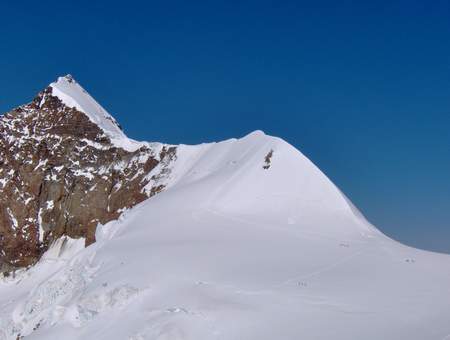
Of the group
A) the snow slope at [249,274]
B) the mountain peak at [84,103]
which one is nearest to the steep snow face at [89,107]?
the mountain peak at [84,103]

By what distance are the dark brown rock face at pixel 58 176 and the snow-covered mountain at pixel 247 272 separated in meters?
11.4

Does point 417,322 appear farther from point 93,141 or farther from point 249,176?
point 93,141

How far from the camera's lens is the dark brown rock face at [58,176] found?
45906 mm

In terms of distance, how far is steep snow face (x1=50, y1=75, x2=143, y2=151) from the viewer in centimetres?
5044

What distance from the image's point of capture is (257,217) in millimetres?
26062

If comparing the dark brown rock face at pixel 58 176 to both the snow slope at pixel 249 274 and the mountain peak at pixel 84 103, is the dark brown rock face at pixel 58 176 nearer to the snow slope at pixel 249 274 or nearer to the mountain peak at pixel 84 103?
the mountain peak at pixel 84 103

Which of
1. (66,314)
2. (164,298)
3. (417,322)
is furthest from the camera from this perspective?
(66,314)

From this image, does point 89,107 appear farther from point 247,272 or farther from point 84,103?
point 247,272

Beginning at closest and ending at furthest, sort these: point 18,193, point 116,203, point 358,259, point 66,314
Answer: point 66,314 → point 358,259 → point 116,203 → point 18,193

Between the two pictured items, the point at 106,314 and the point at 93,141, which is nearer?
the point at 106,314

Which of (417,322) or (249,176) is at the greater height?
(249,176)

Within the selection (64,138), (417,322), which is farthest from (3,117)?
(417,322)

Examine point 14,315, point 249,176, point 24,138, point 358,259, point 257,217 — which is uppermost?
point 24,138

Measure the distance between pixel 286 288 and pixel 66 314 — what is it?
21.1 feet
